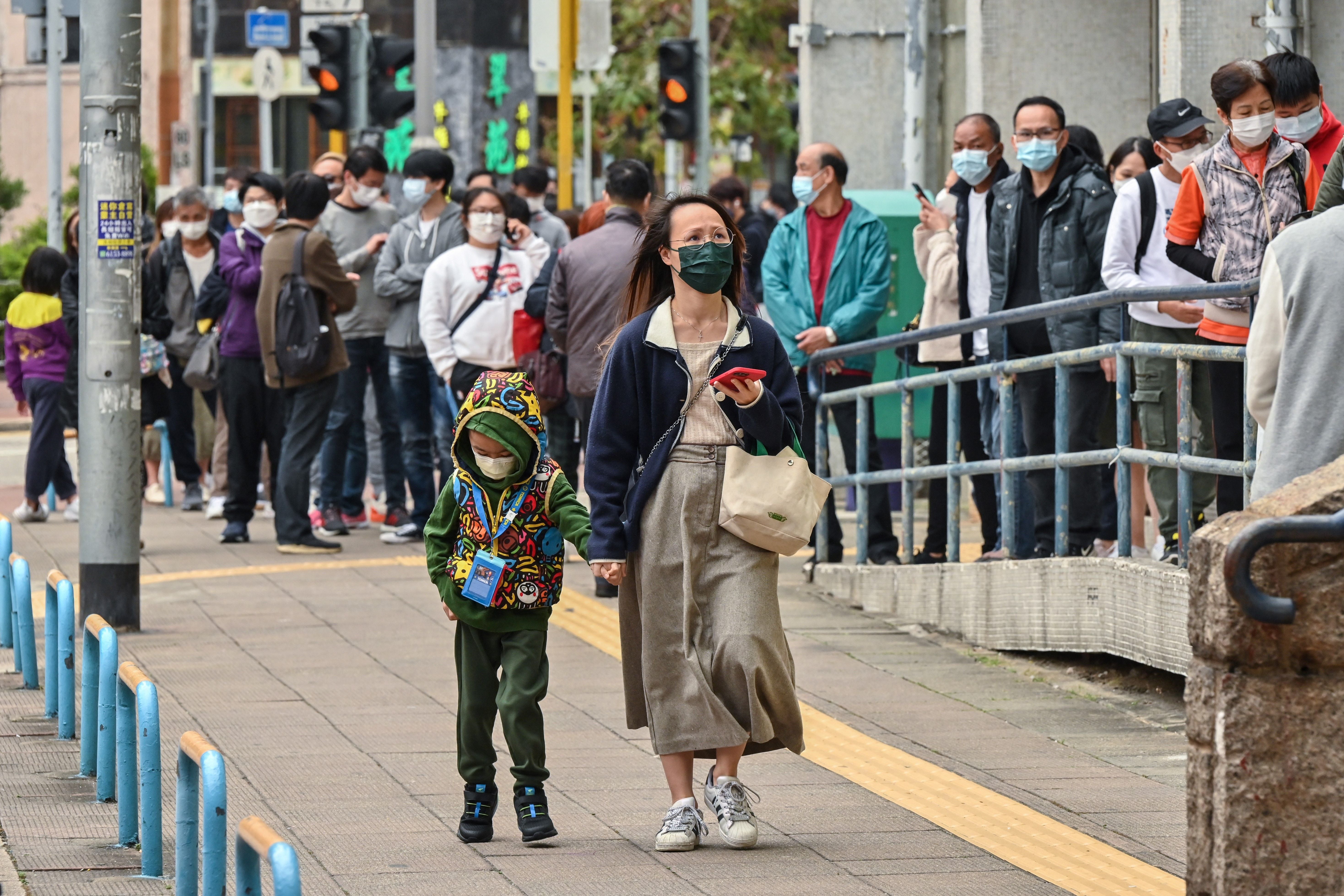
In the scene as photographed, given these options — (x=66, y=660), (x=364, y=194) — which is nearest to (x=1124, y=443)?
(x=66, y=660)

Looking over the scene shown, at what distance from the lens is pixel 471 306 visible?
11.2m

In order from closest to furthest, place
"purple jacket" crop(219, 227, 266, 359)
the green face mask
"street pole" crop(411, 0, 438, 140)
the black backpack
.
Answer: the green face mask < the black backpack < "purple jacket" crop(219, 227, 266, 359) < "street pole" crop(411, 0, 438, 140)

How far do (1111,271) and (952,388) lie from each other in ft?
3.52

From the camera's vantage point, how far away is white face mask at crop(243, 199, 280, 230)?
11695 millimetres

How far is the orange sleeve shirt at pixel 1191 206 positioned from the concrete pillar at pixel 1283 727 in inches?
152

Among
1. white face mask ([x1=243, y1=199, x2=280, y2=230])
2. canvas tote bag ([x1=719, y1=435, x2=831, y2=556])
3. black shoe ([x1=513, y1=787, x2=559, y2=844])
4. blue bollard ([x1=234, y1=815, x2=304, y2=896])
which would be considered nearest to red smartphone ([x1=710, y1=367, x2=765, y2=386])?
canvas tote bag ([x1=719, y1=435, x2=831, y2=556])

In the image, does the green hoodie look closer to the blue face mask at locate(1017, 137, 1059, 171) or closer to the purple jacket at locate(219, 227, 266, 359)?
the blue face mask at locate(1017, 137, 1059, 171)


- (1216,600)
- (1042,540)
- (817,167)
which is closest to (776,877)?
(1216,600)

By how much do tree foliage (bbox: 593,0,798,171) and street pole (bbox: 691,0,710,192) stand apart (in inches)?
497

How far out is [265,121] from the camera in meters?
33.4

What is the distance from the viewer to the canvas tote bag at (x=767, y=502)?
5.56 meters

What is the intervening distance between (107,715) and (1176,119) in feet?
15.6

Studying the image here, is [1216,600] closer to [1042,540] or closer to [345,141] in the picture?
[1042,540]

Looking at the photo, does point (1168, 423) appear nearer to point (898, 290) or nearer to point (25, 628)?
point (25, 628)
